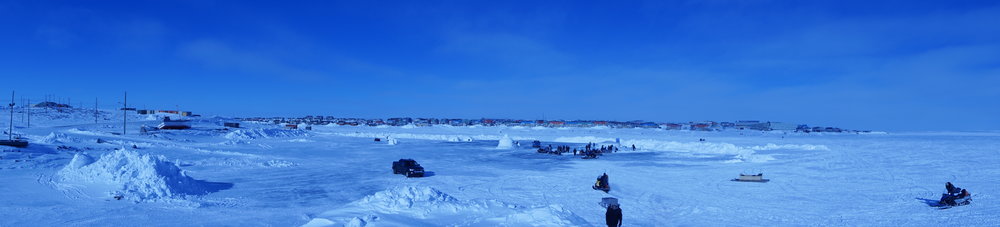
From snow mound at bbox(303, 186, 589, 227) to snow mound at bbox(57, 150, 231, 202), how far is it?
255 inches

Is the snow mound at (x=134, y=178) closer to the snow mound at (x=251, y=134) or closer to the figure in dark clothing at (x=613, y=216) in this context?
the figure in dark clothing at (x=613, y=216)

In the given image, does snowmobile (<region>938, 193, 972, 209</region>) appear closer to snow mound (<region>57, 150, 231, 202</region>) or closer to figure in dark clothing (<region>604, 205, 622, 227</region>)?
figure in dark clothing (<region>604, 205, 622, 227</region>)

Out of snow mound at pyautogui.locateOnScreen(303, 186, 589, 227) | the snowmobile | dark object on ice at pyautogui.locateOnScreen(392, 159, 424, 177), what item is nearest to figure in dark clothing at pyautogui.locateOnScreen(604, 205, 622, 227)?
snow mound at pyautogui.locateOnScreen(303, 186, 589, 227)

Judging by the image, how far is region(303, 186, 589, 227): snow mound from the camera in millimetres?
12375

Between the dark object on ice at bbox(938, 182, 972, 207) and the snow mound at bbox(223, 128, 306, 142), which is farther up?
the snow mound at bbox(223, 128, 306, 142)

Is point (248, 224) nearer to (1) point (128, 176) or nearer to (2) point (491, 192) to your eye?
(1) point (128, 176)

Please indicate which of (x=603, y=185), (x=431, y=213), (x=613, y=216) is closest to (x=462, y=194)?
(x=603, y=185)

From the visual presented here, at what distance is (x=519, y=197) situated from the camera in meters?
19.5

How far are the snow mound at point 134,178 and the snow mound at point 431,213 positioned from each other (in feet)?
21.2

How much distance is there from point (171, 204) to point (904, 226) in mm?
18608

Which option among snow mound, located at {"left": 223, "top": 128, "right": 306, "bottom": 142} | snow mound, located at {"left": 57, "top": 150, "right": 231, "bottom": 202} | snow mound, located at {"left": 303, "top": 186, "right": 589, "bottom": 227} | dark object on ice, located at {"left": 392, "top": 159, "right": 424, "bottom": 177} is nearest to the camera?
snow mound, located at {"left": 303, "top": 186, "right": 589, "bottom": 227}

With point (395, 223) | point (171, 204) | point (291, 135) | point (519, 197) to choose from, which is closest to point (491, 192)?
point (519, 197)

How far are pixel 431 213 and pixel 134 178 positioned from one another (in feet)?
34.9

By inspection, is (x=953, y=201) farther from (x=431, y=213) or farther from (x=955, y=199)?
(x=431, y=213)
